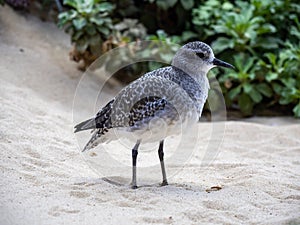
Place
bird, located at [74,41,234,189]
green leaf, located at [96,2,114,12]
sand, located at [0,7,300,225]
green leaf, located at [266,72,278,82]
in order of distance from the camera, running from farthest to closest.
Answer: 1. green leaf, located at [96,2,114,12]
2. green leaf, located at [266,72,278,82]
3. bird, located at [74,41,234,189]
4. sand, located at [0,7,300,225]

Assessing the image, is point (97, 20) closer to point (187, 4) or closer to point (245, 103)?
point (187, 4)

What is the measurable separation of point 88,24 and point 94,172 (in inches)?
111

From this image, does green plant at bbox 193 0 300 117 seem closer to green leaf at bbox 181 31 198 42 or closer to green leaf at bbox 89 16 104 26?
green leaf at bbox 181 31 198 42

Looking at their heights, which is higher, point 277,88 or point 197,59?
point 197,59

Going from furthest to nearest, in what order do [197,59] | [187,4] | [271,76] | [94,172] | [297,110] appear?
[187,4] < [271,76] < [297,110] < [94,172] < [197,59]

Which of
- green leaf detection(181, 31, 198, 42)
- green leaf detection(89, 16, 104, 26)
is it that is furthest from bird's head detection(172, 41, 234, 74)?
green leaf detection(181, 31, 198, 42)

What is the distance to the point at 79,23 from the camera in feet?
22.2

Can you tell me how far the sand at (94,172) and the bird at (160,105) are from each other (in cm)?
39

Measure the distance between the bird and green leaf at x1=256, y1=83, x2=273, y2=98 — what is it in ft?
8.87

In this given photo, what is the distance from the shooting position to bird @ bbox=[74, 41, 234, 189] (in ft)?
13.0

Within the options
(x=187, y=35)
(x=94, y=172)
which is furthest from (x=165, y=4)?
(x=94, y=172)

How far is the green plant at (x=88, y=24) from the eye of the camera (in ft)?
22.2

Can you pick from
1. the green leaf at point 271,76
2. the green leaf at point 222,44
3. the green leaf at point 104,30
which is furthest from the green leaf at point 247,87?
the green leaf at point 104,30

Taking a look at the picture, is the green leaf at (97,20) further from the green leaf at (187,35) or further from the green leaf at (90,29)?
the green leaf at (187,35)
